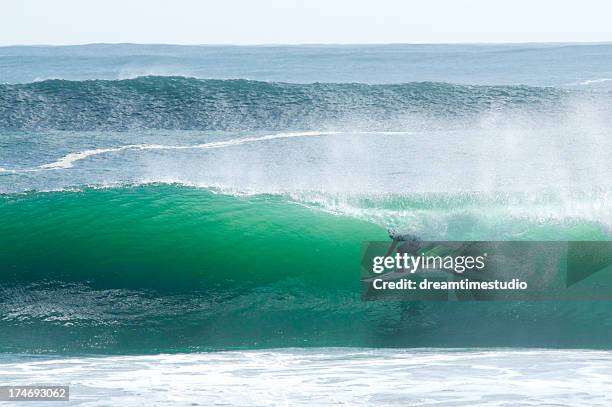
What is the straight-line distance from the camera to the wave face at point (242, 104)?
66.7 feet

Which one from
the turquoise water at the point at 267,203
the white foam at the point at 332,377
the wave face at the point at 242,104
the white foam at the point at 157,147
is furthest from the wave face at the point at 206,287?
the wave face at the point at 242,104

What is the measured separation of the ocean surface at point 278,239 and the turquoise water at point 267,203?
0.04 meters

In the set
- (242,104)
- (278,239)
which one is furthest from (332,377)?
Answer: (242,104)

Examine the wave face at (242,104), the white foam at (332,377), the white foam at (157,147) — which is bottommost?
the white foam at (332,377)

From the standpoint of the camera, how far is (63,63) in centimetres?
3834

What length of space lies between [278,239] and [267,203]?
115cm

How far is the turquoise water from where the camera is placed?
814 centimetres

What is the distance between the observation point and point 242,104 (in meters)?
21.8

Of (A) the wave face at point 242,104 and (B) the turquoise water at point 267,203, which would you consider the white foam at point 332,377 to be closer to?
(B) the turquoise water at point 267,203

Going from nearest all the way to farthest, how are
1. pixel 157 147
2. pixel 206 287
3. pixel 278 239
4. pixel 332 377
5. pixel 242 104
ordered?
pixel 332 377 < pixel 206 287 < pixel 278 239 < pixel 157 147 < pixel 242 104

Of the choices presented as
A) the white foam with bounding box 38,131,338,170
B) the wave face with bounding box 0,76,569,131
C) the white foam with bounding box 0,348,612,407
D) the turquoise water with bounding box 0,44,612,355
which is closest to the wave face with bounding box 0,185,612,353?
the turquoise water with bounding box 0,44,612,355

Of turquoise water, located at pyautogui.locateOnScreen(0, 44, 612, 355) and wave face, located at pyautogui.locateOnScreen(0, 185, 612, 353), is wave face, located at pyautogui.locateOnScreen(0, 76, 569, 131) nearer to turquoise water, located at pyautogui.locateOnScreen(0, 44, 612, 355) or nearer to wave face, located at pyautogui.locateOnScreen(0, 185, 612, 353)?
turquoise water, located at pyautogui.locateOnScreen(0, 44, 612, 355)

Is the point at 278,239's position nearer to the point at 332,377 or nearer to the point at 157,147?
the point at 332,377

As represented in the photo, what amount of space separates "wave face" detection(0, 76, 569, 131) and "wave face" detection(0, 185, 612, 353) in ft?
28.8
